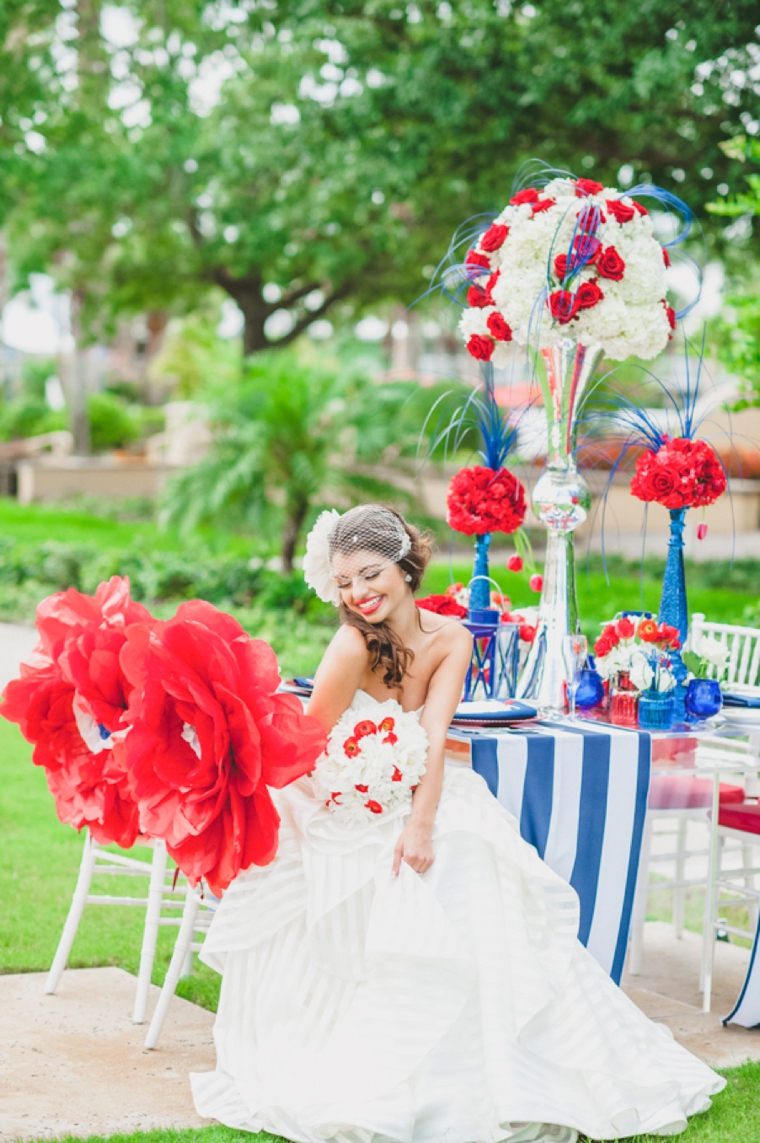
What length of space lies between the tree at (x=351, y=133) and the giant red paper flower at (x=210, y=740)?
7.76m

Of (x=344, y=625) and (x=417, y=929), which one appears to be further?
(x=344, y=625)

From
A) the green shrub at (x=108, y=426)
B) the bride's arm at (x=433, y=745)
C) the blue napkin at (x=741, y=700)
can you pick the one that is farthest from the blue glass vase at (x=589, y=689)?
the green shrub at (x=108, y=426)

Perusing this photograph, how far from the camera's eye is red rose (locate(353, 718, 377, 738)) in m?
3.45

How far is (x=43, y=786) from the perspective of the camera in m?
7.05

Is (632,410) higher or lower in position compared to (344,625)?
higher

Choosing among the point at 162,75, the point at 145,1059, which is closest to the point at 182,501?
the point at 162,75

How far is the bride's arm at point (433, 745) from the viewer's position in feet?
10.9

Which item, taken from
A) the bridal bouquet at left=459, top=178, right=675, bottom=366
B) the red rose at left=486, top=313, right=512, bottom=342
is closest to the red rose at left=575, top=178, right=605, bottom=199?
the bridal bouquet at left=459, top=178, right=675, bottom=366

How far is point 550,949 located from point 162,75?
608 inches

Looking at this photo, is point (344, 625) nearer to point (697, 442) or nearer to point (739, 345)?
point (697, 442)

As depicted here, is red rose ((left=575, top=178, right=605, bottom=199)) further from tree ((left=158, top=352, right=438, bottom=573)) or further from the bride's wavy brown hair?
tree ((left=158, top=352, right=438, bottom=573))

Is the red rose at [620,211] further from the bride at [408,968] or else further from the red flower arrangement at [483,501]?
the bride at [408,968]

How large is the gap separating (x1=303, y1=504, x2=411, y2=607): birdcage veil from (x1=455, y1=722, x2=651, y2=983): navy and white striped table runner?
1.85ft

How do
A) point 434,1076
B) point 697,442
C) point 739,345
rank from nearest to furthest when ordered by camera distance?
point 434,1076, point 697,442, point 739,345
